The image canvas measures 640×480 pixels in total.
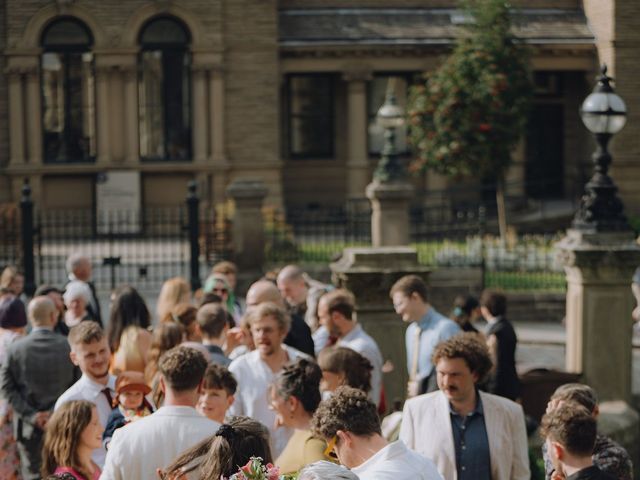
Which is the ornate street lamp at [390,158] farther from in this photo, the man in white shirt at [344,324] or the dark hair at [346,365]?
the dark hair at [346,365]

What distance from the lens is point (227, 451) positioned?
5301mm

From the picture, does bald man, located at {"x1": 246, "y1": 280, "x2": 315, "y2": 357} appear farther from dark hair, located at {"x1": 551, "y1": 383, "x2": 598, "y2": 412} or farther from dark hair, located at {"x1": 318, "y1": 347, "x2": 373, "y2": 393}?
dark hair, located at {"x1": 551, "y1": 383, "x2": 598, "y2": 412}

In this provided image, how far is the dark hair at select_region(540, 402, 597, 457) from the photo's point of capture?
5930 millimetres

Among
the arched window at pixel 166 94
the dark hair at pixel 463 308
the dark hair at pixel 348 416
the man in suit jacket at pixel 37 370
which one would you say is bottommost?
the man in suit jacket at pixel 37 370

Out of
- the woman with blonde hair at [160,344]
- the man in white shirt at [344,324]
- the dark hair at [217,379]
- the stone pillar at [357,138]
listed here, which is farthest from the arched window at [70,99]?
the dark hair at [217,379]

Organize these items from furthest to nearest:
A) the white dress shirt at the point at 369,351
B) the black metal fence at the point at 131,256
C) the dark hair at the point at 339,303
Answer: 1. the black metal fence at the point at 131,256
2. the dark hair at the point at 339,303
3. the white dress shirt at the point at 369,351

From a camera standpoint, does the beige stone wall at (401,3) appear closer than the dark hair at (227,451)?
No

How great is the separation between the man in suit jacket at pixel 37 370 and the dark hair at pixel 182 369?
3.01m

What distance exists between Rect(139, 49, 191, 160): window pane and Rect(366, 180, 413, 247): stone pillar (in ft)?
31.0

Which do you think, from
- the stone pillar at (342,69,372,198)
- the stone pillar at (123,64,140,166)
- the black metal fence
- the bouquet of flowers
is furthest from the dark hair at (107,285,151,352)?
the stone pillar at (342,69,372,198)

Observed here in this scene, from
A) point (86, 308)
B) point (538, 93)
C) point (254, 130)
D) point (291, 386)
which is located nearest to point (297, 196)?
point (254, 130)

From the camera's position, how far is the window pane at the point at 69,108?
28641mm

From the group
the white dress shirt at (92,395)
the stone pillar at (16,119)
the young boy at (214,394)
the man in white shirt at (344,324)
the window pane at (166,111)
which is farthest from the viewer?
the window pane at (166,111)

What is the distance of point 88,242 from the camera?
2517cm
